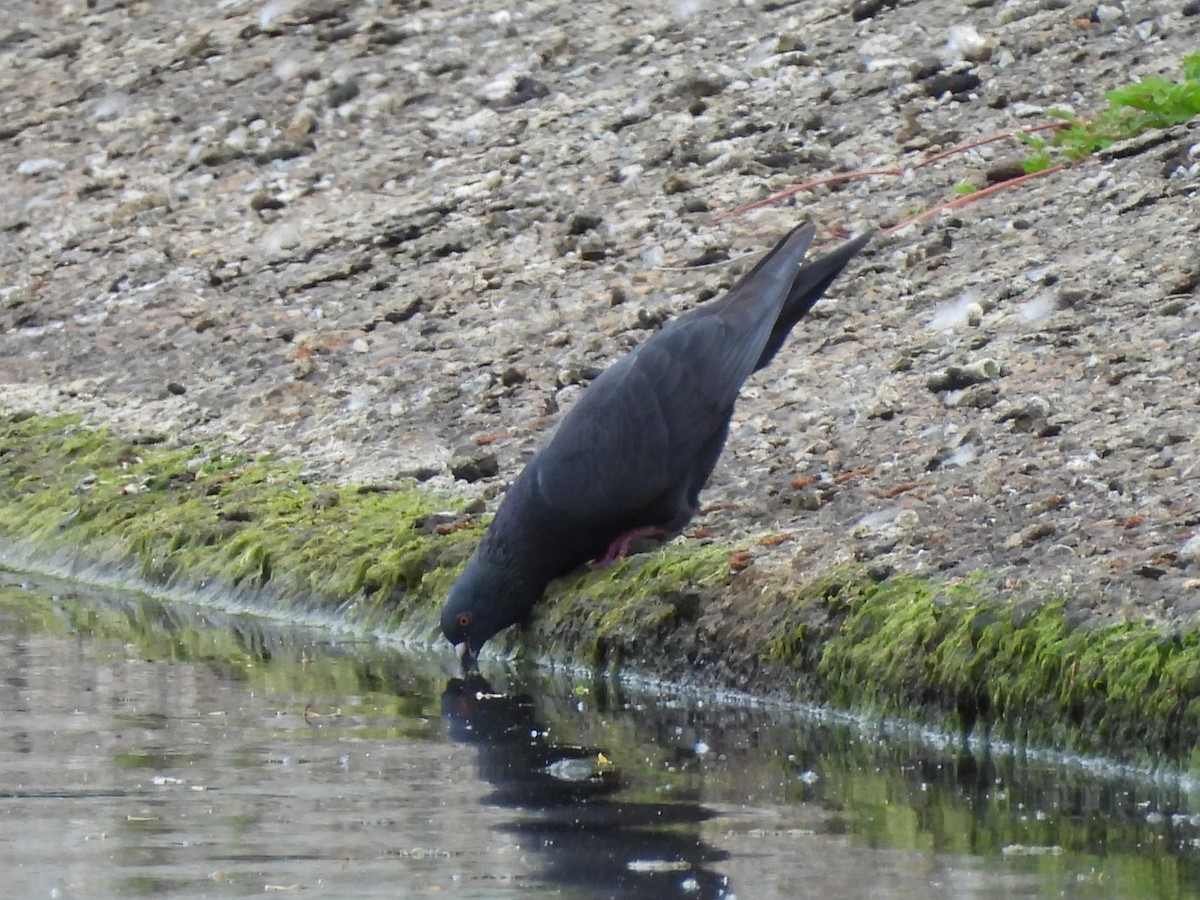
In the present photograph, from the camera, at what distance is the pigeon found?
772 cm

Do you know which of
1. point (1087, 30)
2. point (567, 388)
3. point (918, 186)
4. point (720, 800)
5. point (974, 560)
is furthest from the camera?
point (1087, 30)

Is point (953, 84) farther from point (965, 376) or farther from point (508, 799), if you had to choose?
point (508, 799)

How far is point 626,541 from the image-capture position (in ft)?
26.0

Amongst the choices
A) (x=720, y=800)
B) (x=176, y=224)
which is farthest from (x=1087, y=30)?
(x=720, y=800)

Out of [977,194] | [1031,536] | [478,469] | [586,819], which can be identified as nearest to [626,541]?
[478,469]

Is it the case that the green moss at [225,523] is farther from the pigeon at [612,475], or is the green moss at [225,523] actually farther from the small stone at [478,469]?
the pigeon at [612,475]

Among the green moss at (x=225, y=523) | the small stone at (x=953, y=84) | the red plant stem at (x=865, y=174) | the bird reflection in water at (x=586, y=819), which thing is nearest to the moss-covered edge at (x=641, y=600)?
the green moss at (x=225, y=523)

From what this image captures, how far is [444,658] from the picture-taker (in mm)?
7953

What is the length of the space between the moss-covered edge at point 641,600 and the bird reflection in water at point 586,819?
778mm

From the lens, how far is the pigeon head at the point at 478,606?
Result: 7656 millimetres

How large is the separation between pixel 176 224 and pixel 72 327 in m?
1.07

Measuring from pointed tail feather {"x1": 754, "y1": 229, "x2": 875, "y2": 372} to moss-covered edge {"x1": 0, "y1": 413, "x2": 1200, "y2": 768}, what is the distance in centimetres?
115

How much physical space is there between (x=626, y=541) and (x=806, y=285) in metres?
1.37

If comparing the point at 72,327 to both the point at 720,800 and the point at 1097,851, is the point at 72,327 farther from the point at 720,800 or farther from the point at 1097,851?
the point at 1097,851
